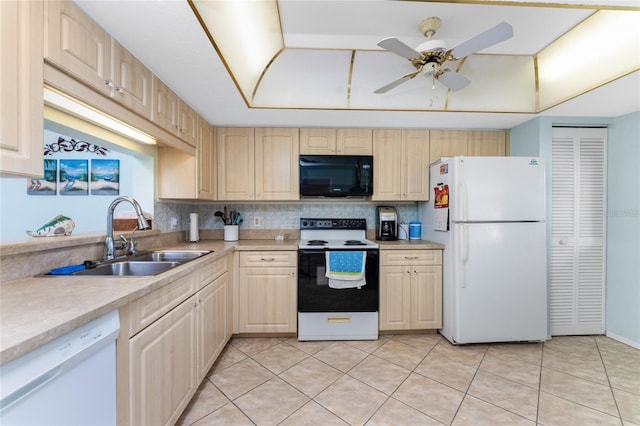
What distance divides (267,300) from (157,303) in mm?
1414

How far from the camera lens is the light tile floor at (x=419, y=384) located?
1.61 meters

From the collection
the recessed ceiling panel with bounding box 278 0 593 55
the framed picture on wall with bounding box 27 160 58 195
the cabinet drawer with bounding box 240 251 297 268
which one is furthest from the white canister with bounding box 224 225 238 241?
the recessed ceiling panel with bounding box 278 0 593 55

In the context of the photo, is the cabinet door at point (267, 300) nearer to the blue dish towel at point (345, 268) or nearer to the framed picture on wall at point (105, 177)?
the blue dish towel at point (345, 268)

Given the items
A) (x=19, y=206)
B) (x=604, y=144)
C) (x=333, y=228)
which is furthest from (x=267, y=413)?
(x=604, y=144)

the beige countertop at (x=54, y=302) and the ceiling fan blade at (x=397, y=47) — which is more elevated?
the ceiling fan blade at (x=397, y=47)

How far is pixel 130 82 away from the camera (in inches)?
59.2

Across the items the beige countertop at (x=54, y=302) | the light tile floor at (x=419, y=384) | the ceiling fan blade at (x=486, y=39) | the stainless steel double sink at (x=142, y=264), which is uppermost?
the ceiling fan blade at (x=486, y=39)

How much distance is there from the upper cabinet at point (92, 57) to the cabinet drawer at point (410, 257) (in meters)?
2.27

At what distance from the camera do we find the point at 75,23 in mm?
1161

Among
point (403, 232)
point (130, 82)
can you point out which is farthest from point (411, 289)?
point (130, 82)

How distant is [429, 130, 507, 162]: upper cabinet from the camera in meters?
3.01

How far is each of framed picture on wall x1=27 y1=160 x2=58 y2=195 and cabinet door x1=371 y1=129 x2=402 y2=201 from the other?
3121 millimetres

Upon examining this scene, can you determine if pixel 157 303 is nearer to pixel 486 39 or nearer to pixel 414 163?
pixel 486 39

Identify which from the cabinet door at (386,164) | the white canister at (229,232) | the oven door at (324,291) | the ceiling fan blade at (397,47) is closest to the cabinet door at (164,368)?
the oven door at (324,291)
